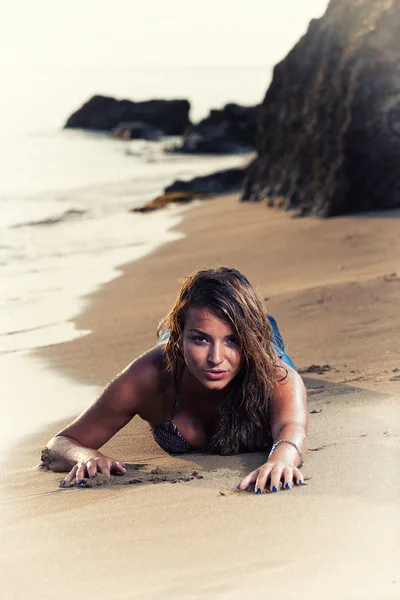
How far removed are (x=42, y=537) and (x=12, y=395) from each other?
302 cm

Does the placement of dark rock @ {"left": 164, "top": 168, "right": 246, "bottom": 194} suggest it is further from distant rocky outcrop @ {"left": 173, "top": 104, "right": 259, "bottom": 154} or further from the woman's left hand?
the woman's left hand

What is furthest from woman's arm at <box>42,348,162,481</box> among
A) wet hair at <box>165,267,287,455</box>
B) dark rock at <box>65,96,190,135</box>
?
→ dark rock at <box>65,96,190,135</box>

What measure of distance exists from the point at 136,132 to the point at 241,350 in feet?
127

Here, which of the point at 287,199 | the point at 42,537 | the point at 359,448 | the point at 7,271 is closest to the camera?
the point at 42,537

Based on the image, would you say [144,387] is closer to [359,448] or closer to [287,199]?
[359,448]

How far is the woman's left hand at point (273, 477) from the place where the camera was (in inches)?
133

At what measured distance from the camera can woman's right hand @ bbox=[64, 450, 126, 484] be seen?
380cm

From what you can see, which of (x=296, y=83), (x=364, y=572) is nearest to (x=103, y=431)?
(x=364, y=572)

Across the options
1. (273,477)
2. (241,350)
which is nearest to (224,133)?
(241,350)

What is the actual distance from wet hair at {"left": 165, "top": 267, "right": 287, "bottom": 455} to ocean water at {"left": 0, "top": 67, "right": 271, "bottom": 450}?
5.22ft

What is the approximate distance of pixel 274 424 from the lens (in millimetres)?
3912

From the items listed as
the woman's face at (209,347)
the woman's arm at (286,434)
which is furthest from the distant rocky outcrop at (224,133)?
the woman's face at (209,347)

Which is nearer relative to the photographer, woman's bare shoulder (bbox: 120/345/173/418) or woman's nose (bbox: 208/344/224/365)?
woman's nose (bbox: 208/344/224/365)

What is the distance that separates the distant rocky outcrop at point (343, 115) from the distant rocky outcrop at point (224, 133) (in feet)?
48.3
